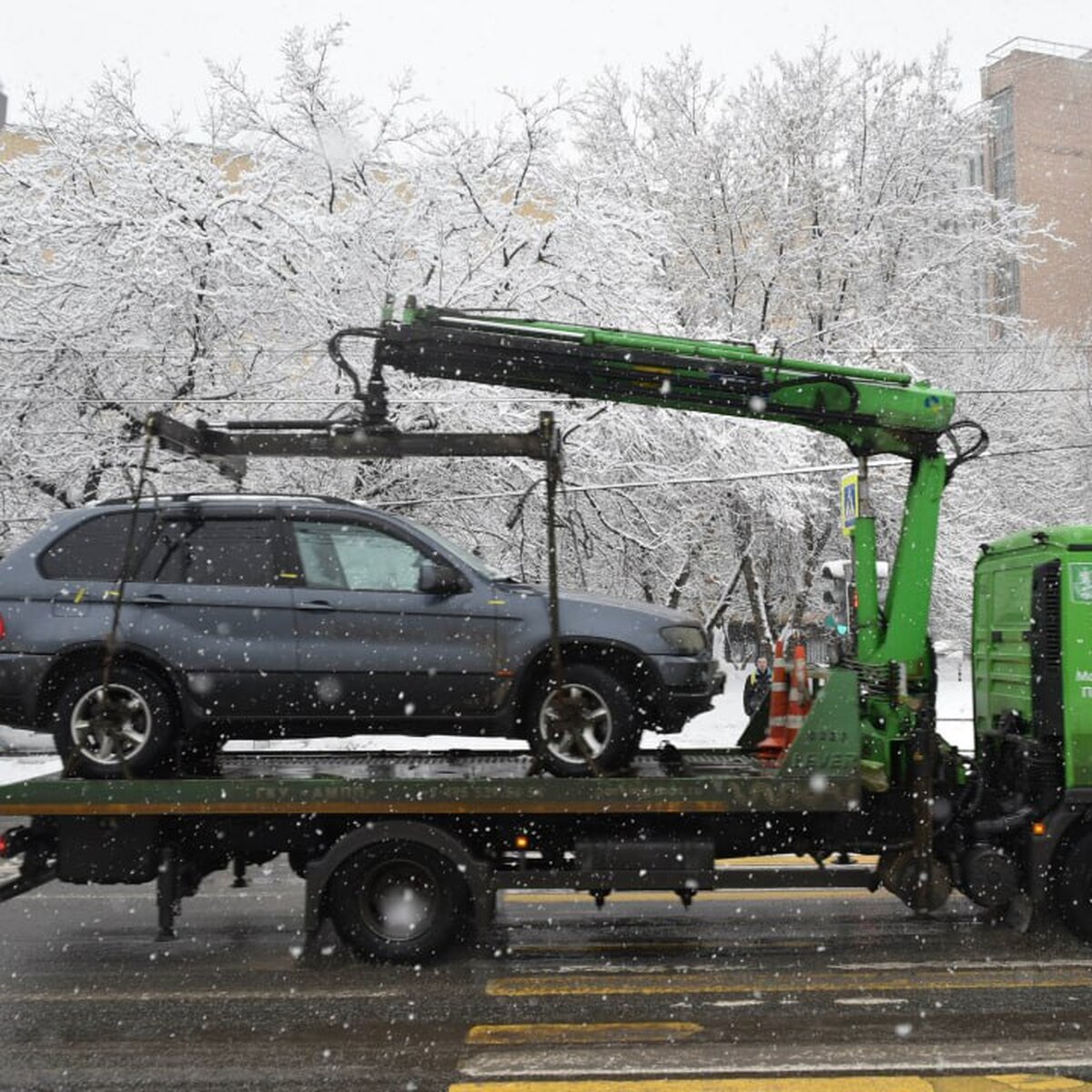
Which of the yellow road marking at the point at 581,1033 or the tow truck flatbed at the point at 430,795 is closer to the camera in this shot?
the yellow road marking at the point at 581,1033

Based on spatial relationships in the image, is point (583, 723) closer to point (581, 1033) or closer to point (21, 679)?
point (581, 1033)

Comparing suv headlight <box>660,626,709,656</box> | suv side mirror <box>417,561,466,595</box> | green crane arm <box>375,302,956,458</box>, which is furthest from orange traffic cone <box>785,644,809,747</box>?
suv side mirror <box>417,561,466,595</box>

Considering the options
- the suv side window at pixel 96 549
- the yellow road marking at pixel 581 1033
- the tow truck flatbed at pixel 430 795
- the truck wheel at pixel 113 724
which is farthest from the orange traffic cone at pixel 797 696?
the suv side window at pixel 96 549

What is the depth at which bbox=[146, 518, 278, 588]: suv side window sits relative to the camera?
775 cm

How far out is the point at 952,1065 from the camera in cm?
559

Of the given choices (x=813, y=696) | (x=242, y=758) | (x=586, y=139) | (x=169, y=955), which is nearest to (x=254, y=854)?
(x=169, y=955)

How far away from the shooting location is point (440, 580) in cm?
770

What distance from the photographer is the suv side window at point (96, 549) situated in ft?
25.3

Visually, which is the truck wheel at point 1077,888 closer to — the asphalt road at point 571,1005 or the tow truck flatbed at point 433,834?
the asphalt road at point 571,1005

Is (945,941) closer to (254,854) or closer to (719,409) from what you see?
(719,409)

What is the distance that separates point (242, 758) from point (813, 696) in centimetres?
383

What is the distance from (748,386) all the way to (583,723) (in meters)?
2.28

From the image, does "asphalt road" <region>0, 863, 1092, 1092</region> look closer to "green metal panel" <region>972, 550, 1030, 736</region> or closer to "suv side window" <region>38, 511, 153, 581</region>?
"green metal panel" <region>972, 550, 1030, 736</region>

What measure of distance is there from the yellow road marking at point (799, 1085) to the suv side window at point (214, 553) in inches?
135
